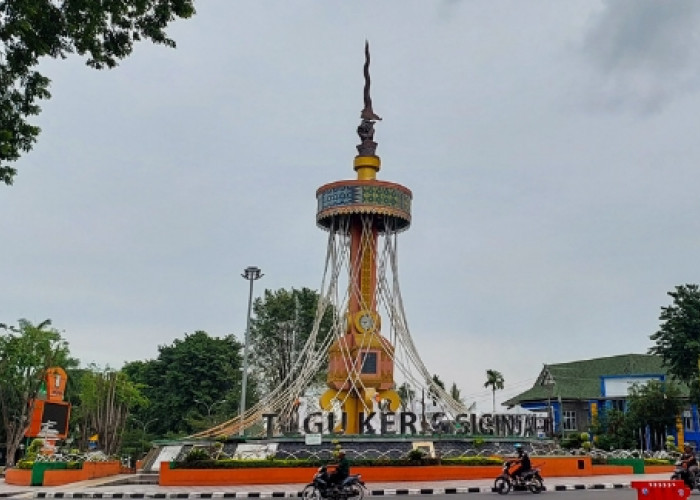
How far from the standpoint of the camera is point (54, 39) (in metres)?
10.3

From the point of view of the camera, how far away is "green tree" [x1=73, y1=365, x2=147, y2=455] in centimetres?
3475

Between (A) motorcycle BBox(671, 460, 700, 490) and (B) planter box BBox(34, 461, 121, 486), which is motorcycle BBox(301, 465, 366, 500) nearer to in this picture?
(A) motorcycle BBox(671, 460, 700, 490)

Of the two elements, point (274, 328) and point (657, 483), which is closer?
point (657, 483)

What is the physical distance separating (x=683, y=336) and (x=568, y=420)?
14911mm

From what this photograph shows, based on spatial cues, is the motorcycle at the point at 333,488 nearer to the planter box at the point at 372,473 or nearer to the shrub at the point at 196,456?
the planter box at the point at 372,473

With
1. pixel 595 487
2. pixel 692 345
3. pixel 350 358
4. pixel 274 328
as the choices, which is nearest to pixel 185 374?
pixel 274 328

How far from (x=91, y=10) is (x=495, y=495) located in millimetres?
13679

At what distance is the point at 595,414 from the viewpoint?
50.7 meters

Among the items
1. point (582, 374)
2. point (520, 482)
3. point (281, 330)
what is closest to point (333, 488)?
point (520, 482)

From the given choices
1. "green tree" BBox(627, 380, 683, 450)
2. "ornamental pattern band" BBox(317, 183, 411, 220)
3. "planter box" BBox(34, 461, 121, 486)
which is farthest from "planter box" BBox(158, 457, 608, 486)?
"green tree" BBox(627, 380, 683, 450)

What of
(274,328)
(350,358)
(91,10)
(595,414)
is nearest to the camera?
(91,10)

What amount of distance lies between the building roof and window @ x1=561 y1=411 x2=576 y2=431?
4.47 ft

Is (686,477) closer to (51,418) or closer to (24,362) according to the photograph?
(51,418)

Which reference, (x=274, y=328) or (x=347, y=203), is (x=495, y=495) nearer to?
(x=347, y=203)
